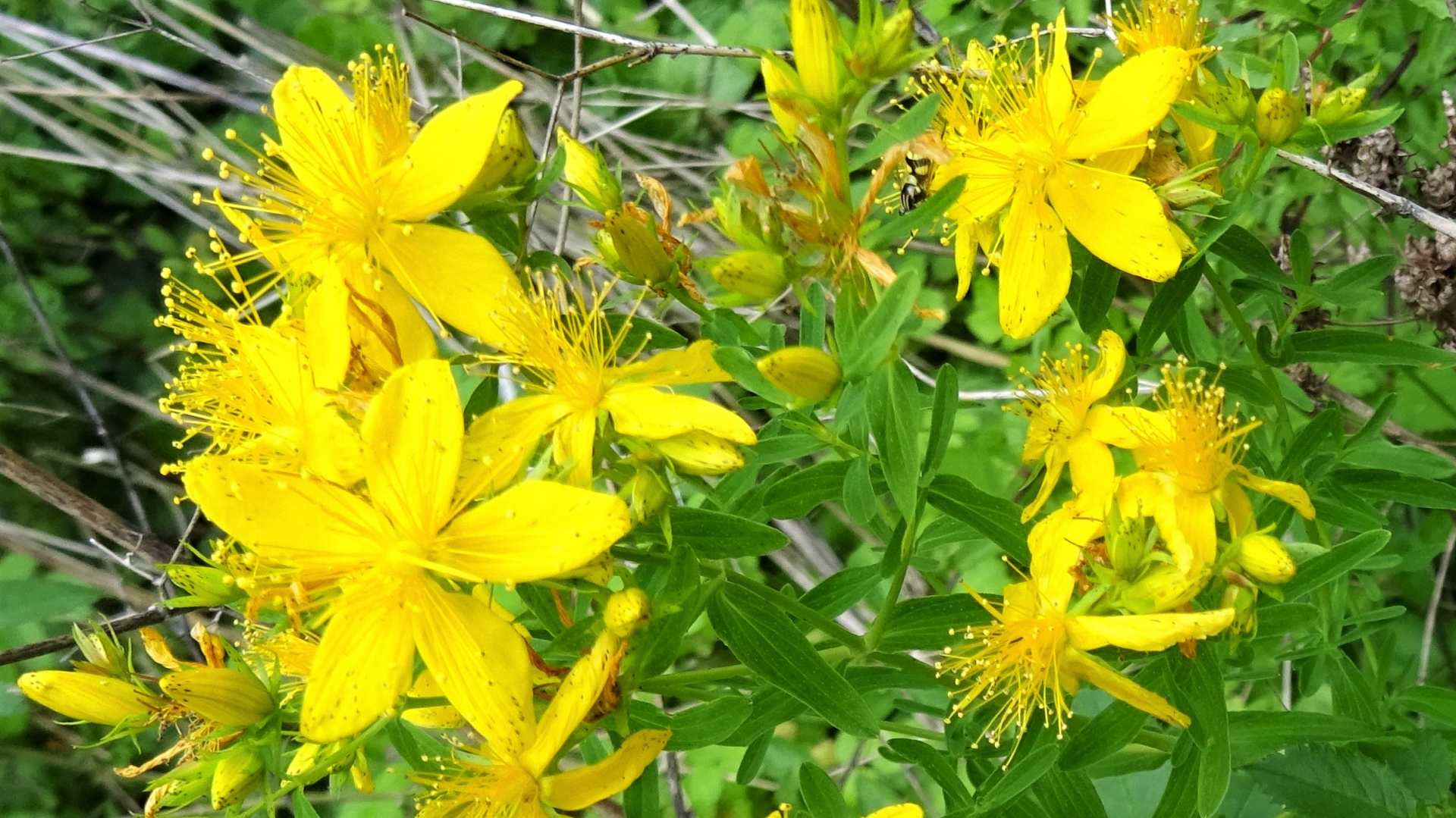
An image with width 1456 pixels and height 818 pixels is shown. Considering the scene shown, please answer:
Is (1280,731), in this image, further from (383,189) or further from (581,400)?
(383,189)

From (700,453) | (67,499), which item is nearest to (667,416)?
(700,453)

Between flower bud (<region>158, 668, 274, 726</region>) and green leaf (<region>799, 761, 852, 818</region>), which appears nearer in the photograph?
flower bud (<region>158, 668, 274, 726</region>)

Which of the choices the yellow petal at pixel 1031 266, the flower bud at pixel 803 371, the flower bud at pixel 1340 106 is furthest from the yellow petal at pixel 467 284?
the flower bud at pixel 1340 106

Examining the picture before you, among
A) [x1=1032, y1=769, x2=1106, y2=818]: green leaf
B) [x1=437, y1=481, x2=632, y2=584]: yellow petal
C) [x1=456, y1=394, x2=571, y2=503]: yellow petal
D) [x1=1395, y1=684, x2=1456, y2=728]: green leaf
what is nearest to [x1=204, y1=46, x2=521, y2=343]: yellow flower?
[x1=456, y1=394, x2=571, y2=503]: yellow petal

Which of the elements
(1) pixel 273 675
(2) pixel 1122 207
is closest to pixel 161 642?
(1) pixel 273 675

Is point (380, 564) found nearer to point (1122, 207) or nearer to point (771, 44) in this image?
point (1122, 207)

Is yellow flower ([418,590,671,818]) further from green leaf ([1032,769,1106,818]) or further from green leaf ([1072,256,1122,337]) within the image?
green leaf ([1072,256,1122,337])

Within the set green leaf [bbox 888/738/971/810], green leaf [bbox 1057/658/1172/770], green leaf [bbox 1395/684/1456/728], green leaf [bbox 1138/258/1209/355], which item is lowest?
green leaf [bbox 1395/684/1456/728]
